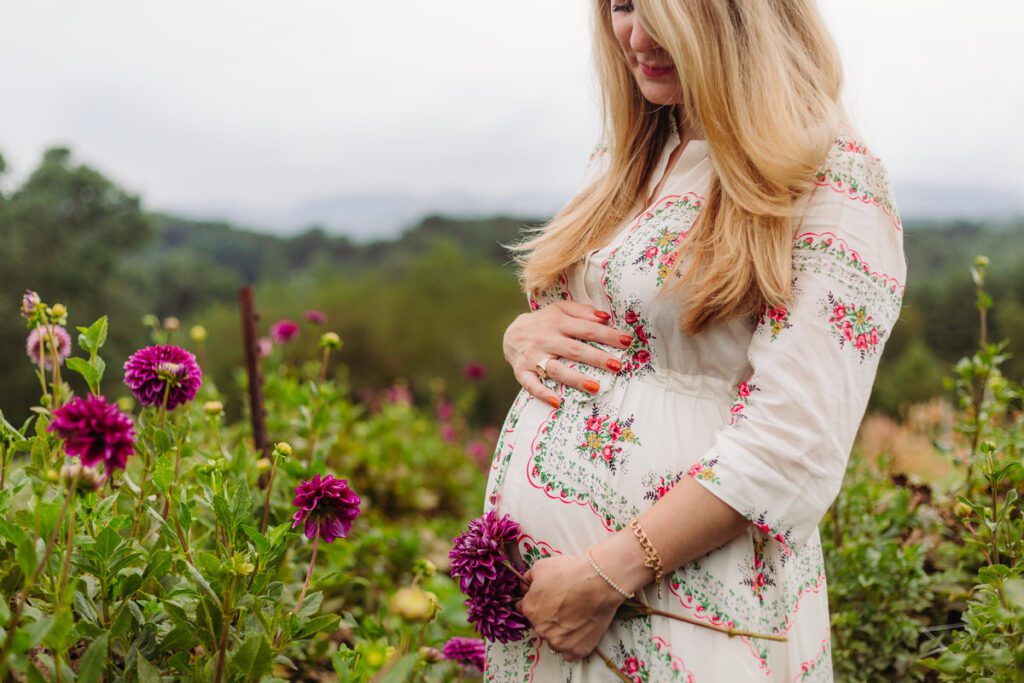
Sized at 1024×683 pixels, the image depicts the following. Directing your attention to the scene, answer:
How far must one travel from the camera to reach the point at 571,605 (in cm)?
108

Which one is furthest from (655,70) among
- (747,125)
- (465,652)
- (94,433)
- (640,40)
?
(465,652)

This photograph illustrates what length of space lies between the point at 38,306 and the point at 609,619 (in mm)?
1025

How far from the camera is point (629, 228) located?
4.27 ft

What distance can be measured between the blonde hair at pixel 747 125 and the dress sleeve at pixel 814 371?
0.04 metres

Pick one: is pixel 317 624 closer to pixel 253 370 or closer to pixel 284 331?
pixel 253 370

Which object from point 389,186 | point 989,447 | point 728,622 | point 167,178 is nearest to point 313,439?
point 728,622

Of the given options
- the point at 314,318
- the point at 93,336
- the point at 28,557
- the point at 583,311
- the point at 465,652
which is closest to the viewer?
the point at 28,557

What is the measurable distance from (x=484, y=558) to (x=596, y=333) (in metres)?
0.42

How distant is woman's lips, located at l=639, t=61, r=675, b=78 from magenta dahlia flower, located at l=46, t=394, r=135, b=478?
0.99m

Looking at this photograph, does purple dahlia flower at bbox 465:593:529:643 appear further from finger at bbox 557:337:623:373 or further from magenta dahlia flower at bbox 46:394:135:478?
magenta dahlia flower at bbox 46:394:135:478

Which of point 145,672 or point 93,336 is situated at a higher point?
point 93,336

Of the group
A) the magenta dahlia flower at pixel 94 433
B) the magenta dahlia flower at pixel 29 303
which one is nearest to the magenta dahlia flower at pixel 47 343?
the magenta dahlia flower at pixel 29 303

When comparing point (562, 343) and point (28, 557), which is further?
point (562, 343)

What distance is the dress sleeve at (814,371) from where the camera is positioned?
3.38 feet
